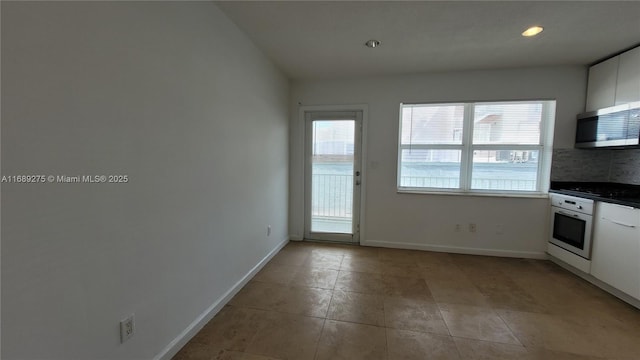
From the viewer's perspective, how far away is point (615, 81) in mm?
2746

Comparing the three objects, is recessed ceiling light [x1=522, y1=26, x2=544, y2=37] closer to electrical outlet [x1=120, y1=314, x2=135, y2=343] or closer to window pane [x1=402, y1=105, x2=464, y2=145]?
window pane [x1=402, y1=105, x2=464, y2=145]

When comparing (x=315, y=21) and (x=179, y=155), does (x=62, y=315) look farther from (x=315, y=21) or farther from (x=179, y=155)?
(x=315, y=21)

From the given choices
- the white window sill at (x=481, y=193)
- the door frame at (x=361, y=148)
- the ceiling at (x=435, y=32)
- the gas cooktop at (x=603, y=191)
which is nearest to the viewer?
the ceiling at (x=435, y=32)

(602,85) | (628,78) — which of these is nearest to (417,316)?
(628,78)

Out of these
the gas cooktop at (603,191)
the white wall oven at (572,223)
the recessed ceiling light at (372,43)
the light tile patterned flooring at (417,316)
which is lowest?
the light tile patterned flooring at (417,316)

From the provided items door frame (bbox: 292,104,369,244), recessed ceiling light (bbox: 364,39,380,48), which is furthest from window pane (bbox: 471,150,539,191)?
recessed ceiling light (bbox: 364,39,380,48)

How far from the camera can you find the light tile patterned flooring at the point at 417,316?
1739 millimetres

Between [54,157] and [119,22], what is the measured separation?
27.8 inches

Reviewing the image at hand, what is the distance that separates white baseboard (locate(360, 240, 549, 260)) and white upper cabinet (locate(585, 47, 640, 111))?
1.88 m

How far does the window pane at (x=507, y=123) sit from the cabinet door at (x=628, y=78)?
0.71 metres

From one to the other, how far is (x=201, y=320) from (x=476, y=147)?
3652 mm

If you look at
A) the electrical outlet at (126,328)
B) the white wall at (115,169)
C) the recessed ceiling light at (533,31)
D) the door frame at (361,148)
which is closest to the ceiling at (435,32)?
the recessed ceiling light at (533,31)

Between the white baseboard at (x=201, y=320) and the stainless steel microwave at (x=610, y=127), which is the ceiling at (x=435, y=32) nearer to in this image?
the stainless steel microwave at (x=610, y=127)

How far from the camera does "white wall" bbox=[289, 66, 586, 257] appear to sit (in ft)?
10.5
